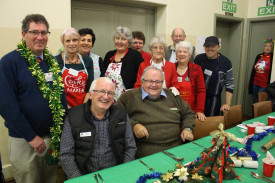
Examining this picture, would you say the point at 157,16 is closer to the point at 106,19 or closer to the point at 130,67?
the point at 106,19

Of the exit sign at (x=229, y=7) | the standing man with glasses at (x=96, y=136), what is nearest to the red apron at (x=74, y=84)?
the standing man with glasses at (x=96, y=136)

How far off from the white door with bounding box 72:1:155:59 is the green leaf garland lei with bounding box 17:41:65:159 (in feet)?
6.23

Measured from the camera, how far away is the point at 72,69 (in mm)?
2264

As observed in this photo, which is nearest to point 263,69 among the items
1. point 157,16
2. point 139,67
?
point 157,16

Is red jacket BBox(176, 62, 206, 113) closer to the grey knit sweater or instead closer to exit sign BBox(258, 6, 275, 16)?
the grey knit sweater

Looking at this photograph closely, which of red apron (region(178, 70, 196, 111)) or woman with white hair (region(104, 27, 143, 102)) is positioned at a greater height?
woman with white hair (region(104, 27, 143, 102))

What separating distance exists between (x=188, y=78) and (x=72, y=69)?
138cm

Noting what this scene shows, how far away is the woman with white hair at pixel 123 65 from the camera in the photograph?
271 centimetres

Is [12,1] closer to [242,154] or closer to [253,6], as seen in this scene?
[242,154]

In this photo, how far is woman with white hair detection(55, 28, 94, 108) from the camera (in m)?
2.26

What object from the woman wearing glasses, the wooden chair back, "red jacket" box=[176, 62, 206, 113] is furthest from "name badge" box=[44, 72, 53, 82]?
the wooden chair back

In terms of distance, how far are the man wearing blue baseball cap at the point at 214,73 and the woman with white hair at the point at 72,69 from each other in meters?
1.76

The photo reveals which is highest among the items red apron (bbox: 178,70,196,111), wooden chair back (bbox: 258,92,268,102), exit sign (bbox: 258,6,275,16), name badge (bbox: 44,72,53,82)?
exit sign (bbox: 258,6,275,16)

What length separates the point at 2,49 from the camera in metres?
2.63
